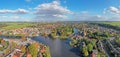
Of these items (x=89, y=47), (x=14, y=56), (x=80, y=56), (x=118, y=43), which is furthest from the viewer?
(x=118, y=43)

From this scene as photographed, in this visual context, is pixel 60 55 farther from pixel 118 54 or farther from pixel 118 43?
pixel 118 43

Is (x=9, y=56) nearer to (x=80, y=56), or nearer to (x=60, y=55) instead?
(x=60, y=55)

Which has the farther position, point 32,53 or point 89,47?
point 89,47

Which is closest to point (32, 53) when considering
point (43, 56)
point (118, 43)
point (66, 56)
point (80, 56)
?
point (43, 56)

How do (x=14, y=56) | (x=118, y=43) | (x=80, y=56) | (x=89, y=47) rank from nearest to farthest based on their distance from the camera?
1. (x=14, y=56)
2. (x=80, y=56)
3. (x=89, y=47)
4. (x=118, y=43)

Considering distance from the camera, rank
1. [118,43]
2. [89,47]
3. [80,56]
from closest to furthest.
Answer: [80,56]
[89,47]
[118,43]

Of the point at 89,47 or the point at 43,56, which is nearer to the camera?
the point at 43,56

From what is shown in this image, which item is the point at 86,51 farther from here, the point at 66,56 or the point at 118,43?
the point at 118,43

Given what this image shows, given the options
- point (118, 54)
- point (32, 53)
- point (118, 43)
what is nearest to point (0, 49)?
point (32, 53)
